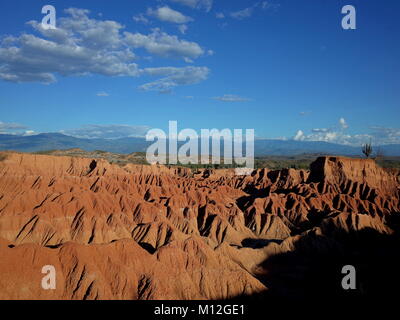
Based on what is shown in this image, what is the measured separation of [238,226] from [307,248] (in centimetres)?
1394

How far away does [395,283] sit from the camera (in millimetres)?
37000

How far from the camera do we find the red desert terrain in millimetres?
29656

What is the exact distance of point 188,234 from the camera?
53.8 m

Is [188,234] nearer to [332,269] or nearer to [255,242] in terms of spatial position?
[255,242]

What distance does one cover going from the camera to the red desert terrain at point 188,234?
29656 millimetres

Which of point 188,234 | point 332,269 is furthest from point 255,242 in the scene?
point 332,269

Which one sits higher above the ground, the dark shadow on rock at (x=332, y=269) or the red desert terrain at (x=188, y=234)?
the red desert terrain at (x=188, y=234)
